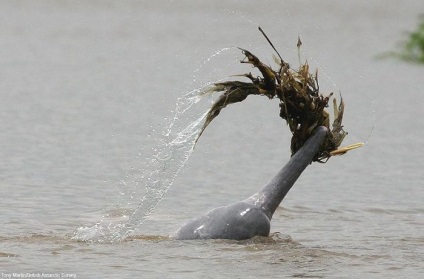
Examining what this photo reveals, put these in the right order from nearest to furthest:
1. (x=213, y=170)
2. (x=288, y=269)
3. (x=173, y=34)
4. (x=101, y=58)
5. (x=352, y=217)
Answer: (x=288, y=269), (x=352, y=217), (x=213, y=170), (x=101, y=58), (x=173, y=34)

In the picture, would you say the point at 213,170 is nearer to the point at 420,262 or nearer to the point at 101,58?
the point at 420,262

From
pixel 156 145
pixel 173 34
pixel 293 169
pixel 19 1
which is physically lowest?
pixel 293 169

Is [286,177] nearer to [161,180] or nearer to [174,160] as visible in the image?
[174,160]

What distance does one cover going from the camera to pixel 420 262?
877 cm

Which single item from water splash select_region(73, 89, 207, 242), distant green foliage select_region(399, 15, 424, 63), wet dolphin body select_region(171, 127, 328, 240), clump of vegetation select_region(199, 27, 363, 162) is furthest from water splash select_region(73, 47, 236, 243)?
distant green foliage select_region(399, 15, 424, 63)

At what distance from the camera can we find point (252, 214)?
9.18m

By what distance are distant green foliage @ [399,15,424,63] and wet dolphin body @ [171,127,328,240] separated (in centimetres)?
1476

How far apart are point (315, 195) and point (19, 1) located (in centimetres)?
2026

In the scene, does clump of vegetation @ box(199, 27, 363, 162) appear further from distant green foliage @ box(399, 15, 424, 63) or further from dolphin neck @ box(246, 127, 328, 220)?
distant green foliage @ box(399, 15, 424, 63)

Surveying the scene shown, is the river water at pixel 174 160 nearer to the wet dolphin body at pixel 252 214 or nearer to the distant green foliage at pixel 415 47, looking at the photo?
the wet dolphin body at pixel 252 214

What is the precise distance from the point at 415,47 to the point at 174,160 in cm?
1549

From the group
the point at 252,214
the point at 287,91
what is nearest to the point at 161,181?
the point at 252,214

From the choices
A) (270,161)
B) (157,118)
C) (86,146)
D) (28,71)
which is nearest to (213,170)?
(270,161)

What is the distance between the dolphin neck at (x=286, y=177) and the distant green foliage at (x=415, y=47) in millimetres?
14756
